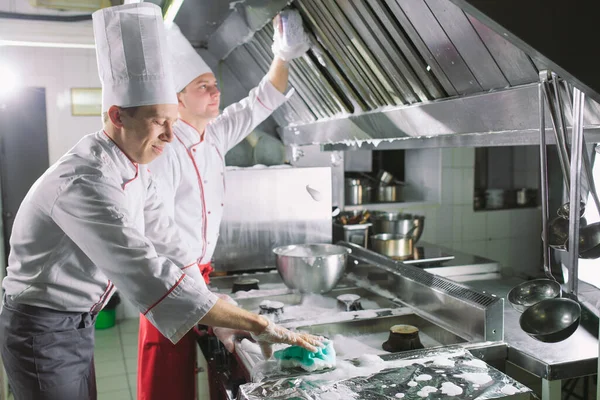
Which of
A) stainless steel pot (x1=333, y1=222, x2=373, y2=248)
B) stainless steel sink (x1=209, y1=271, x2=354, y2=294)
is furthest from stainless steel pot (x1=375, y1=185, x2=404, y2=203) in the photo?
stainless steel sink (x1=209, y1=271, x2=354, y2=294)

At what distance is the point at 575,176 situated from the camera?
1093 mm

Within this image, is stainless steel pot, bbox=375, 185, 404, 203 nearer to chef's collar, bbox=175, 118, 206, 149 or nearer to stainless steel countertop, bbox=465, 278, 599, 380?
chef's collar, bbox=175, 118, 206, 149

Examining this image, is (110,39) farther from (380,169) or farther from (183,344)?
(380,169)

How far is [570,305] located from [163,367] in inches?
63.0

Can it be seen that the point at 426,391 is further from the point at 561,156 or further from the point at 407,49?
the point at 407,49

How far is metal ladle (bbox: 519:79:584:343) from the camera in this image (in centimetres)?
108

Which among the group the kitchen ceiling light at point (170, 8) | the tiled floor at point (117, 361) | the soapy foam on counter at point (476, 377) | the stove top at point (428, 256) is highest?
the kitchen ceiling light at point (170, 8)

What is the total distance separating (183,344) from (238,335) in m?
0.50

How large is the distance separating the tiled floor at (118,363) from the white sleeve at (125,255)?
1.33 m

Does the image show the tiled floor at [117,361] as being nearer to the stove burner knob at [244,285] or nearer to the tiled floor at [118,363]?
the tiled floor at [118,363]

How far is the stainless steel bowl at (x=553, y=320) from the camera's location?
3.57 feet

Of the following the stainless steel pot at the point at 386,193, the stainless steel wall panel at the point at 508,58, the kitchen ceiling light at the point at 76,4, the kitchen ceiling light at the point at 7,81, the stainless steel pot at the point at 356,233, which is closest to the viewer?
the stainless steel wall panel at the point at 508,58

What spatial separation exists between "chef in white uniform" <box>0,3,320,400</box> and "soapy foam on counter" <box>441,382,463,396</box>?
359mm

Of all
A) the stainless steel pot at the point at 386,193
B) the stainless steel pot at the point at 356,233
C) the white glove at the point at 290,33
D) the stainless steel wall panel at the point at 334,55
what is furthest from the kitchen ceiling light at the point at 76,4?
the stainless steel pot at the point at 386,193
